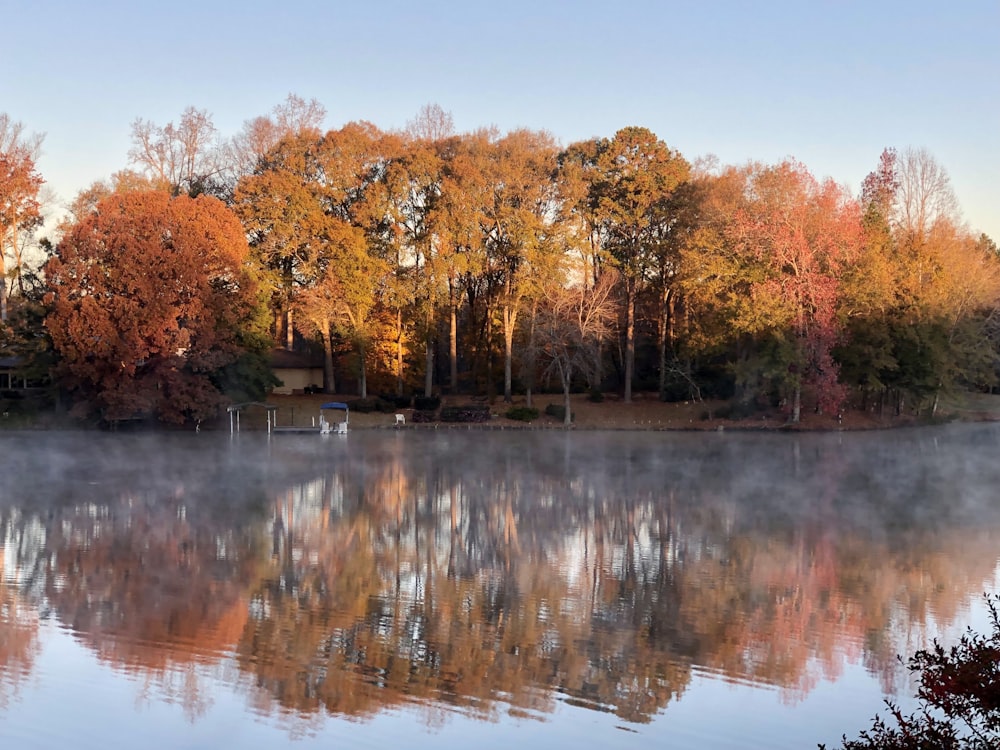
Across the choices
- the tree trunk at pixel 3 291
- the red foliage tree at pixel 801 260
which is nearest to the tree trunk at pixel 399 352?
the red foliage tree at pixel 801 260

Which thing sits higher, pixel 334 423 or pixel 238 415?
pixel 238 415

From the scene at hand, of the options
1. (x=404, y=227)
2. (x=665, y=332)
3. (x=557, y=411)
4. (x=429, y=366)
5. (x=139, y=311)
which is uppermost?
(x=404, y=227)

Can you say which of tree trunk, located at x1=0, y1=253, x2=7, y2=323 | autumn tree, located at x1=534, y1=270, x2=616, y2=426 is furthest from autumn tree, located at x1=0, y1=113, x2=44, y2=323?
autumn tree, located at x1=534, y1=270, x2=616, y2=426

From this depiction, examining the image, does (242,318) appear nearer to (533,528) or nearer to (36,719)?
(533,528)

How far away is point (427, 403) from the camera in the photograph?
4775cm

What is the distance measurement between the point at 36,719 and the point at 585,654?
4.93 m

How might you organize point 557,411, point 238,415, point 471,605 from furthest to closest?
point 557,411 < point 238,415 < point 471,605

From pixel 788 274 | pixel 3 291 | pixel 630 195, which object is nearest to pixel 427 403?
pixel 630 195

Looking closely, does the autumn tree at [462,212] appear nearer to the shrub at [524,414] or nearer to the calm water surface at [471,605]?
the shrub at [524,414]

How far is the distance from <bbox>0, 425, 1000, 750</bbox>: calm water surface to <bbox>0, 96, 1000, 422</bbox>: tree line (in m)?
16.4

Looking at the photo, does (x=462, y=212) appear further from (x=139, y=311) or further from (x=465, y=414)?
(x=139, y=311)

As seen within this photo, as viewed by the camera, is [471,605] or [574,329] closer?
[471,605]

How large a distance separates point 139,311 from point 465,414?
14.0 m

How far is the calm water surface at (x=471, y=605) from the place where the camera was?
8.91 m
